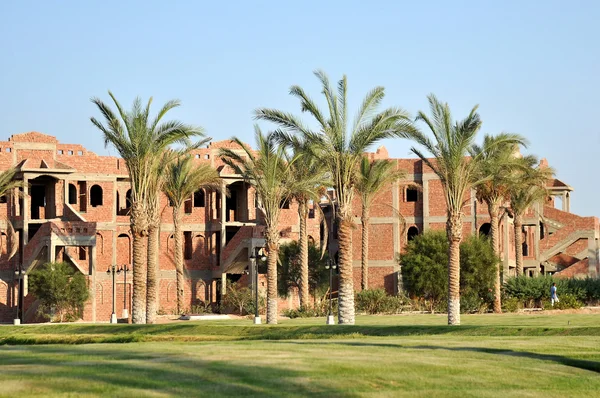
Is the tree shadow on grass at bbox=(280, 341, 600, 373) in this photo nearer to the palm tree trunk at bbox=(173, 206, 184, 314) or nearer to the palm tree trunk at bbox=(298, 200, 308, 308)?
the palm tree trunk at bbox=(298, 200, 308, 308)

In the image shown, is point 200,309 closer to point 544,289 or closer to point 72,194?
point 72,194

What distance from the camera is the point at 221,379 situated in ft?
61.7

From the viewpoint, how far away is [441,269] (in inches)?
2522

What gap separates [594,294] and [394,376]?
147 ft

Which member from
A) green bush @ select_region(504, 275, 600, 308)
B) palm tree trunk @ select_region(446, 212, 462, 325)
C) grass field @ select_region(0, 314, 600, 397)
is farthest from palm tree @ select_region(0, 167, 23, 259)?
grass field @ select_region(0, 314, 600, 397)

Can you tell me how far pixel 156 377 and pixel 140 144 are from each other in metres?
26.4

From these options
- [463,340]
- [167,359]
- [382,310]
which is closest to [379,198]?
[382,310]

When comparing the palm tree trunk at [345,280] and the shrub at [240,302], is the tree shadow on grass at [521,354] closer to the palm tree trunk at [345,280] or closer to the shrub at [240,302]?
the palm tree trunk at [345,280]

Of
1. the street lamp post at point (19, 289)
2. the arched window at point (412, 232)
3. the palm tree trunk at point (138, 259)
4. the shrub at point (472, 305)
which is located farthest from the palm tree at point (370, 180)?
the palm tree trunk at point (138, 259)

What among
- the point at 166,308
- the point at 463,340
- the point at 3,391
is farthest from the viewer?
the point at 166,308

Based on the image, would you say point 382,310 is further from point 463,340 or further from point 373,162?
point 463,340

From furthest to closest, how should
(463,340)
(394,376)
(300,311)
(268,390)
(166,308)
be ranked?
(166,308) < (300,311) < (463,340) < (394,376) < (268,390)

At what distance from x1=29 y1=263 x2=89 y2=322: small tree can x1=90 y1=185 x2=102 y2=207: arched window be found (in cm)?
1224

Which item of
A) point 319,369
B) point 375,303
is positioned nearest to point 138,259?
point 375,303
